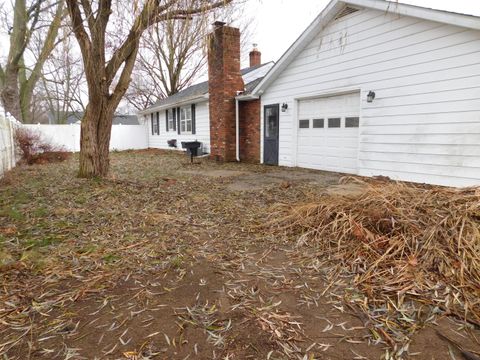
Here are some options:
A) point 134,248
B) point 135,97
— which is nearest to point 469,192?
point 134,248

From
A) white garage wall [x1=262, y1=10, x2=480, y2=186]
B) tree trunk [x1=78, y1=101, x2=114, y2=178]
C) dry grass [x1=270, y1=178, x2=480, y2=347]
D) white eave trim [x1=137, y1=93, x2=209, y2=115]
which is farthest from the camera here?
white eave trim [x1=137, y1=93, x2=209, y2=115]

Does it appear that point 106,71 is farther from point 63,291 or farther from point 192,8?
point 63,291

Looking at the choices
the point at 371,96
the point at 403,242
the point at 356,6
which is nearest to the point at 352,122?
the point at 371,96

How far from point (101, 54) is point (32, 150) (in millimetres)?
7019

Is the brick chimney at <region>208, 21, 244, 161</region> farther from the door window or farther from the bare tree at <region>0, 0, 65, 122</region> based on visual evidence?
the bare tree at <region>0, 0, 65, 122</region>

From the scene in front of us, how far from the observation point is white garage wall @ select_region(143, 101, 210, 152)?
1391 centimetres

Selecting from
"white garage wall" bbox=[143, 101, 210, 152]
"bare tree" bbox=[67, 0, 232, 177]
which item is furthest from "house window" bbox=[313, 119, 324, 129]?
"white garage wall" bbox=[143, 101, 210, 152]

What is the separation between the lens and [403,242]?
282 cm

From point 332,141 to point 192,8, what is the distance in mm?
4937

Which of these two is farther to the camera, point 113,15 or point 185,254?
point 113,15

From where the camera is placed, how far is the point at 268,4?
5250mm

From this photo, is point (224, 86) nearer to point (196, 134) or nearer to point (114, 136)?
point (196, 134)

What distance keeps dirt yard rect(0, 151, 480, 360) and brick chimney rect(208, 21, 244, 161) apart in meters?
7.20

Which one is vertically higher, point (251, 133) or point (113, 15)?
point (113, 15)
